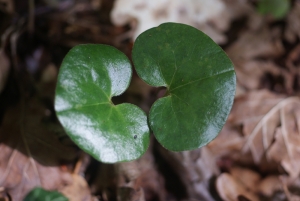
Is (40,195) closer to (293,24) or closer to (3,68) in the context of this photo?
(3,68)

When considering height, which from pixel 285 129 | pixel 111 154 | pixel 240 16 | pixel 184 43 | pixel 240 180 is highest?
pixel 184 43

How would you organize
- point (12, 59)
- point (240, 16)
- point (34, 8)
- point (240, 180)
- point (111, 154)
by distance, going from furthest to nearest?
point (240, 16)
point (34, 8)
point (12, 59)
point (240, 180)
point (111, 154)

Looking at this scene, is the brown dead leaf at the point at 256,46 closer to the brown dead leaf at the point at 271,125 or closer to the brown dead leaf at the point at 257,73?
the brown dead leaf at the point at 257,73

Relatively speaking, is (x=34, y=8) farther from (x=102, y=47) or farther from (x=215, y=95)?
(x=215, y=95)

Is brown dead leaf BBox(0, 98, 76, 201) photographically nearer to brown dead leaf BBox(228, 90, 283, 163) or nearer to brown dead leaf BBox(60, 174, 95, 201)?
brown dead leaf BBox(60, 174, 95, 201)

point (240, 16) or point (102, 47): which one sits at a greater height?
point (102, 47)

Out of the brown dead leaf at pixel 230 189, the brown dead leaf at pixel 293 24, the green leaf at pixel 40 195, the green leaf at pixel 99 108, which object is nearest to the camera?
the green leaf at pixel 99 108

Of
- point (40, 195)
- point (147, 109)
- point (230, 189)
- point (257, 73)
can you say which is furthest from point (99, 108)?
point (257, 73)

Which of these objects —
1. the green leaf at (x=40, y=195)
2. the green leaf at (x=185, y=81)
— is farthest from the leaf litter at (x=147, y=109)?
the green leaf at (x=185, y=81)

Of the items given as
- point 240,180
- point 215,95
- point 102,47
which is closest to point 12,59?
point 102,47
